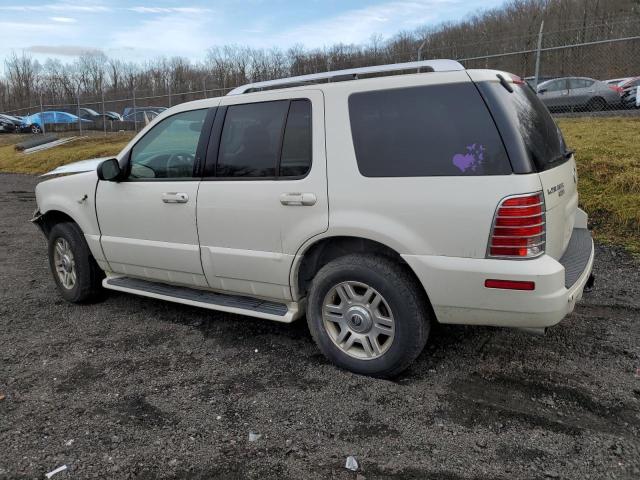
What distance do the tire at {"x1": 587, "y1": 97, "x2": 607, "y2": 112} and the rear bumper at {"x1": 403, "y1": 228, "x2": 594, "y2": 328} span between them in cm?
1151

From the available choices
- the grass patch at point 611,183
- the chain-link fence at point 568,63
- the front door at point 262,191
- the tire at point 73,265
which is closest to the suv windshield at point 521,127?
the front door at point 262,191

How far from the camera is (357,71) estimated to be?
3506mm

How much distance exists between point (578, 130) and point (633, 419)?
8.23 meters

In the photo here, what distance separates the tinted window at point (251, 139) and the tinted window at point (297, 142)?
64 mm

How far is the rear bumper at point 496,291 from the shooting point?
2.85 metres

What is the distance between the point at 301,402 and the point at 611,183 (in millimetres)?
5591

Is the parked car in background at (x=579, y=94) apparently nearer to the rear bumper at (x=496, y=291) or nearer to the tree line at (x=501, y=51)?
the tree line at (x=501, y=51)

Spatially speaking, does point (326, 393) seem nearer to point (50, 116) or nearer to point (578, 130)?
point (578, 130)

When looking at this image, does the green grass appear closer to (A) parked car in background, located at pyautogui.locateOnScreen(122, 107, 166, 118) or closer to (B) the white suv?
(B) the white suv

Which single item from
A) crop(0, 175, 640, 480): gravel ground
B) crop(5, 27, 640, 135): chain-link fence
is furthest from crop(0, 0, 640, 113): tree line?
crop(0, 175, 640, 480): gravel ground

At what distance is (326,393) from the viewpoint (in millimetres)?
3289

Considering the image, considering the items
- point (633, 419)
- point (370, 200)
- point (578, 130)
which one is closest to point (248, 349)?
point (370, 200)

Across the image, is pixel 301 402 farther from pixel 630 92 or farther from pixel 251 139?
pixel 630 92

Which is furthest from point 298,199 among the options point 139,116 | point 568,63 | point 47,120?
point 47,120
